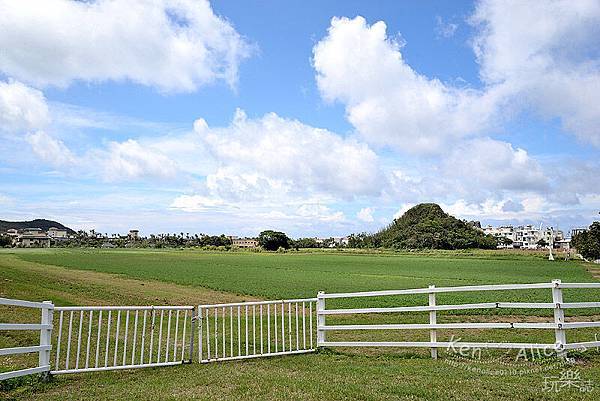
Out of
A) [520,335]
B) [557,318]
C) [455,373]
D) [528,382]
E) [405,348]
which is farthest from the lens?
[520,335]

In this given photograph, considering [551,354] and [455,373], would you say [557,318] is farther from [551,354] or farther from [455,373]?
[455,373]

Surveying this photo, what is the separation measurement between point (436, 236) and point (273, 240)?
44.0 m

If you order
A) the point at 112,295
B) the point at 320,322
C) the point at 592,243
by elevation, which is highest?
the point at 592,243

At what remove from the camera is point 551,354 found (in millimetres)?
8648

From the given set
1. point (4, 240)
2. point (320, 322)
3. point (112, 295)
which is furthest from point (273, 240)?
point (320, 322)

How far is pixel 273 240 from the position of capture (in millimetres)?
129250

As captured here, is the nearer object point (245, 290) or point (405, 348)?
point (405, 348)

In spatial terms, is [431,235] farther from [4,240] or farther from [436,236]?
[4,240]

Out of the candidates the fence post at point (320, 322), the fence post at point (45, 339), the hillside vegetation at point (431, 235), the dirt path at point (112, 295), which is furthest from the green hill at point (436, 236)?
the fence post at point (45, 339)

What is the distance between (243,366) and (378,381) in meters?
2.85

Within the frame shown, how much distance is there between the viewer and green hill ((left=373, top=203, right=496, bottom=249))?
132125mm

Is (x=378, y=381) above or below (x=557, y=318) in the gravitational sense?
below

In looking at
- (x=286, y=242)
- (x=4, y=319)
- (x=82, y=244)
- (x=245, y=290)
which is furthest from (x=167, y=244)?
(x=4, y=319)

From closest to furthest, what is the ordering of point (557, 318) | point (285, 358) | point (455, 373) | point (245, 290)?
point (455, 373), point (557, 318), point (285, 358), point (245, 290)
